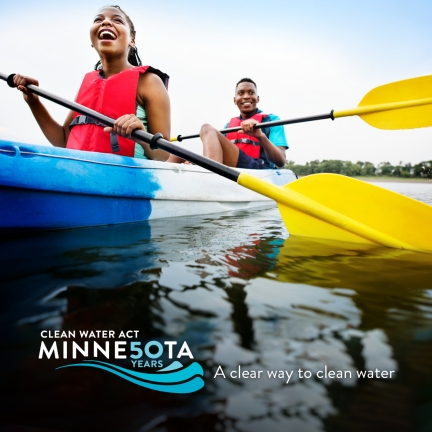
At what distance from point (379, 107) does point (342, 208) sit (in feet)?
5.54

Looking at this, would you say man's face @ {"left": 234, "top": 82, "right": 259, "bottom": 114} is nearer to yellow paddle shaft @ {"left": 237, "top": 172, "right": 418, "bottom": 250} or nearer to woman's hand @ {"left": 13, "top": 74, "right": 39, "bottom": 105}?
woman's hand @ {"left": 13, "top": 74, "right": 39, "bottom": 105}

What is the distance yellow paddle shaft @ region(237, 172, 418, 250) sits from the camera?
1784mm

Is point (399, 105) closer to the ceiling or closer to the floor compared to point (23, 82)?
closer to the floor

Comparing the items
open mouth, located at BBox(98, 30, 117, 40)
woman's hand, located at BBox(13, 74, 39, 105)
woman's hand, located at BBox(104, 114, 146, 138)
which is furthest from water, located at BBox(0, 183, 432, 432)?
open mouth, located at BBox(98, 30, 117, 40)

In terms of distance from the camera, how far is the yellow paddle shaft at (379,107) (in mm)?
2863

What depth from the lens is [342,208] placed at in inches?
76.1

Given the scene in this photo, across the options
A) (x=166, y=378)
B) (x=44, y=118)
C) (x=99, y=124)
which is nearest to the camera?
(x=166, y=378)

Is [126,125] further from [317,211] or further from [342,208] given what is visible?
[342,208]

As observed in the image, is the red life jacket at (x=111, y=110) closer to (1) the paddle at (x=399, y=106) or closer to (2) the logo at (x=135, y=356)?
(2) the logo at (x=135, y=356)

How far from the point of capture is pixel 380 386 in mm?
570

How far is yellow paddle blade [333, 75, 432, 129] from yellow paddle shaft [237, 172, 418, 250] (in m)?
1.70

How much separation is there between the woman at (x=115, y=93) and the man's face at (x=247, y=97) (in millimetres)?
2376

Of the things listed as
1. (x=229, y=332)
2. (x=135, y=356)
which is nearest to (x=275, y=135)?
(x=229, y=332)

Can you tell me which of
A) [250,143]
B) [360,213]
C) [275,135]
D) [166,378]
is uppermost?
[275,135]
